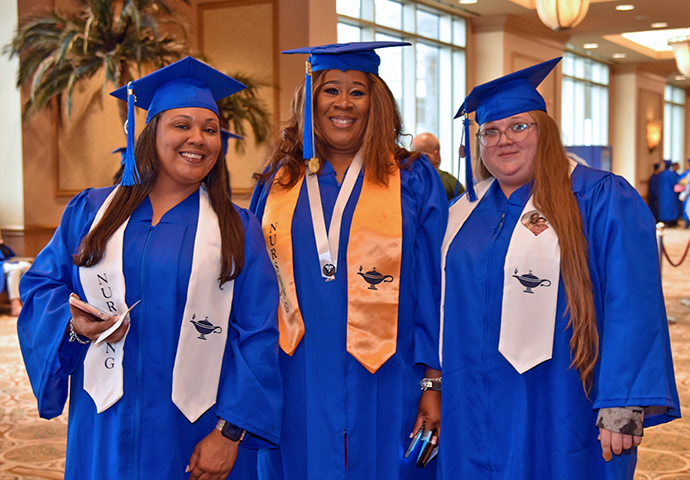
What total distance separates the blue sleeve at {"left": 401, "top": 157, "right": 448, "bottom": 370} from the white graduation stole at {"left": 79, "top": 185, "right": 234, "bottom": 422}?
2.15ft

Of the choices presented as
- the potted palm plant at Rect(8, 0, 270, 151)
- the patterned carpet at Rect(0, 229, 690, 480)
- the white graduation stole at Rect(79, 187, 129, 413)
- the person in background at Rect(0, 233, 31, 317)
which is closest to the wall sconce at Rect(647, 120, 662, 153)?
the patterned carpet at Rect(0, 229, 690, 480)

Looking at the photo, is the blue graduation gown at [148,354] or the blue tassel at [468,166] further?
the blue tassel at [468,166]

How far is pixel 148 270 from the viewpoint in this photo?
6.05ft

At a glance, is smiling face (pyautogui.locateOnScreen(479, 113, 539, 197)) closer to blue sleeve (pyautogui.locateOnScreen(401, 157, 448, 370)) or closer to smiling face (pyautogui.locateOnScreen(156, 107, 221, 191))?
blue sleeve (pyautogui.locateOnScreen(401, 157, 448, 370))

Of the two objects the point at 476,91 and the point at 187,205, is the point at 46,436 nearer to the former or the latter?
the point at 187,205

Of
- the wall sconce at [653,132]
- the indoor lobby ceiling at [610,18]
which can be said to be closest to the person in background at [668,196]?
the wall sconce at [653,132]

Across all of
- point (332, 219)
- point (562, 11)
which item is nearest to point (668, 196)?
point (562, 11)

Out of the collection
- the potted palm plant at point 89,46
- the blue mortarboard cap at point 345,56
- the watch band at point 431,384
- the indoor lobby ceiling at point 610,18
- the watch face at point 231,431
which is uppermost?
the indoor lobby ceiling at point 610,18

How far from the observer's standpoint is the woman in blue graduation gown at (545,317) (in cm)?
187

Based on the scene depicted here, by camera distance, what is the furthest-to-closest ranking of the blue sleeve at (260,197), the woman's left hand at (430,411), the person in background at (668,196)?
the person in background at (668,196), the blue sleeve at (260,197), the woman's left hand at (430,411)

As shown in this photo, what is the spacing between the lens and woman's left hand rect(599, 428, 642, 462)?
5.99 ft

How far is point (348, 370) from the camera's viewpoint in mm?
2150

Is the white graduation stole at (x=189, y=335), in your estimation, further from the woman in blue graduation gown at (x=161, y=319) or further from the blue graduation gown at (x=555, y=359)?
the blue graduation gown at (x=555, y=359)

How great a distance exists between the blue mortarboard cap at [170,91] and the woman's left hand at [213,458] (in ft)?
2.46
